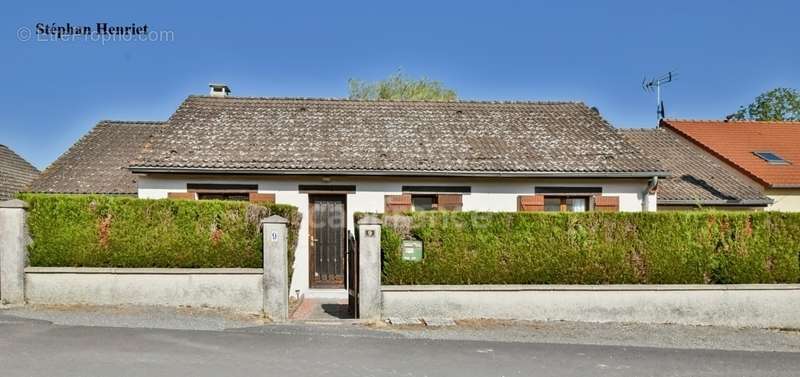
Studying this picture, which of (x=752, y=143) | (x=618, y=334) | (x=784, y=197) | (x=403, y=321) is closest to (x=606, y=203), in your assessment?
(x=618, y=334)

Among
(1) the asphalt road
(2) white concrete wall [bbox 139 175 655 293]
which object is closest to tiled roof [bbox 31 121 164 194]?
(2) white concrete wall [bbox 139 175 655 293]

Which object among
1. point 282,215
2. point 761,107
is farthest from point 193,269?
point 761,107

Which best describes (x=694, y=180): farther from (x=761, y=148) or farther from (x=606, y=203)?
→ (x=761, y=148)

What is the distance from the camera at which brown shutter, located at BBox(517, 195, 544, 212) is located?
13125mm

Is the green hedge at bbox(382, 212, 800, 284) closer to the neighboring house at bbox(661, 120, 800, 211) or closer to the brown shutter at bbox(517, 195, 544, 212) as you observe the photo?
the brown shutter at bbox(517, 195, 544, 212)

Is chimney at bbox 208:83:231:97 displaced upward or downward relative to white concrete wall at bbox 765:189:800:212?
upward

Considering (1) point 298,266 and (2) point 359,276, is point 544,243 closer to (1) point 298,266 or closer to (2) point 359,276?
(2) point 359,276

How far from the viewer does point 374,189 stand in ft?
42.4

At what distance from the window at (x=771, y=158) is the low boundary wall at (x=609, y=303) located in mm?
12589

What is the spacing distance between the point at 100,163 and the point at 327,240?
784cm

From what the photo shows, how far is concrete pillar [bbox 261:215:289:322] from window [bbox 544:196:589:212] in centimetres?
661

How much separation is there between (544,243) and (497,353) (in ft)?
9.62

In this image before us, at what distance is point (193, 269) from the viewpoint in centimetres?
939

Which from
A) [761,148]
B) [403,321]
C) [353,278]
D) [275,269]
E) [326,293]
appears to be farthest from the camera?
[761,148]
